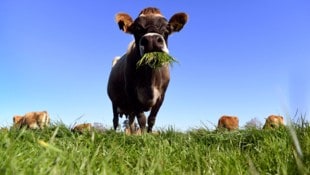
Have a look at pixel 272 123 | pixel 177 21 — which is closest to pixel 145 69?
pixel 177 21

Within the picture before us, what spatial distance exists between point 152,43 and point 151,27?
38.9 inches

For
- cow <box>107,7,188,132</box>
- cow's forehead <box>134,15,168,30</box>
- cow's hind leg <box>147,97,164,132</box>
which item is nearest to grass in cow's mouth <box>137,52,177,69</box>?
cow <box>107,7,188,132</box>

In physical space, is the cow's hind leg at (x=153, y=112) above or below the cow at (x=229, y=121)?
below

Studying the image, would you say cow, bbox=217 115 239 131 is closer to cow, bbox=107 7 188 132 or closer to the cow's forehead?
cow, bbox=107 7 188 132

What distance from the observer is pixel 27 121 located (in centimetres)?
1975

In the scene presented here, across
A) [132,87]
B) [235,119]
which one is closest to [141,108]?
[132,87]

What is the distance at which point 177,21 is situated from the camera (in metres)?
13.6

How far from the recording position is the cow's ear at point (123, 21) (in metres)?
13.4

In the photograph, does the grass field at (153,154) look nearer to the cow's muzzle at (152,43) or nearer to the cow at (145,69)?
the cow's muzzle at (152,43)

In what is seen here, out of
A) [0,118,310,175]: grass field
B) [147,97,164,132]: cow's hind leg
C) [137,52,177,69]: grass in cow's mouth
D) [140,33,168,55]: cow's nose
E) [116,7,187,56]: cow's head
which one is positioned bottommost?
[0,118,310,175]: grass field

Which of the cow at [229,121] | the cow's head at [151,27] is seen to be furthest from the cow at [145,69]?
the cow at [229,121]

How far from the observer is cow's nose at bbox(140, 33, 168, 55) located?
11.9 m

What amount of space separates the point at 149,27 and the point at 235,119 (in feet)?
29.3

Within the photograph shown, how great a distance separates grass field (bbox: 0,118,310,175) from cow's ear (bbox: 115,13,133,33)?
5.95 metres
